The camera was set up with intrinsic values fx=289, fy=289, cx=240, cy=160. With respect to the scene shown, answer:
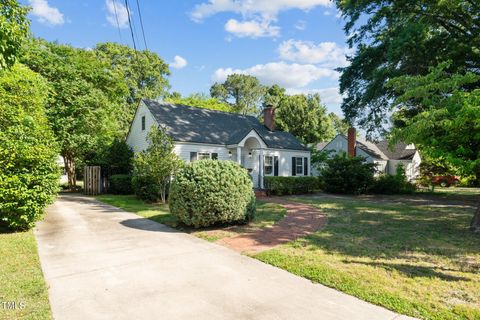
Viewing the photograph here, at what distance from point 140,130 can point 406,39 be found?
16670mm

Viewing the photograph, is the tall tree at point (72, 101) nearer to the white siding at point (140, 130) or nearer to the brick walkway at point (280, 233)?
the white siding at point (140, 130)

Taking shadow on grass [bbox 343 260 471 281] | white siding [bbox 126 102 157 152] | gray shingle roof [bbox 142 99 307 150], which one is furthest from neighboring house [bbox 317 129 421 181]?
shadow on grass [bbox 343 260 471 281]

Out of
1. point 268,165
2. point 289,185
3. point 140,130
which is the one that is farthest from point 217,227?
point 140,130

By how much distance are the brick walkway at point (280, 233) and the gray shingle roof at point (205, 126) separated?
938 centimetres

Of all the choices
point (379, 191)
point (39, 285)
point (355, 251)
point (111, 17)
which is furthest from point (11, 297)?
point (379, 191)

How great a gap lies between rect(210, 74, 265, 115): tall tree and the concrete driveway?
45429 millimetres

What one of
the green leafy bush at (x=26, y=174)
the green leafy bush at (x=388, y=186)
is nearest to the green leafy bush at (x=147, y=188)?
the green leafy bush at (x=26, y=174)

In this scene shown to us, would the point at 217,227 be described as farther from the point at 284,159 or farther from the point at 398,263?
the point at 284,159

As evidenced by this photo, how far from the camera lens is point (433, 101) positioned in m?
8.05

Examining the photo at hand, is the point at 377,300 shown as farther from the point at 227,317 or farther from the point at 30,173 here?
the point at 30,173

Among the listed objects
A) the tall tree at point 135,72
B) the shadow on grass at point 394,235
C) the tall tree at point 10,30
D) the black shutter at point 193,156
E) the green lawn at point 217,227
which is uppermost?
the tall tree at point 135,72

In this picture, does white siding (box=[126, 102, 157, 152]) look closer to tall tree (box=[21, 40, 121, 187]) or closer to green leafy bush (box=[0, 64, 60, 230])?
tall tree (box=[21, 40, 121, 187])

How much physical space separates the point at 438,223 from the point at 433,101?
400cm

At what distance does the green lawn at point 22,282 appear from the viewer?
3.49 m
